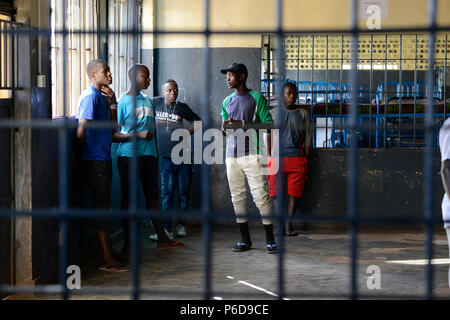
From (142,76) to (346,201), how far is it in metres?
2.90

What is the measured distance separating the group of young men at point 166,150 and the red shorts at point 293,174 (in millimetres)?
10

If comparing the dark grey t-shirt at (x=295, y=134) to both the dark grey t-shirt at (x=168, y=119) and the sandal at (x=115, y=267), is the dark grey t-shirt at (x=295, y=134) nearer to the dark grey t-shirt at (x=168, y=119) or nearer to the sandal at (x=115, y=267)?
the dark grey t-shirt at (x=168, y=119)

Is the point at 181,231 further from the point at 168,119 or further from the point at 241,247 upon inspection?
the point at 168,119

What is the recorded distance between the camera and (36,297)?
15.3 feet

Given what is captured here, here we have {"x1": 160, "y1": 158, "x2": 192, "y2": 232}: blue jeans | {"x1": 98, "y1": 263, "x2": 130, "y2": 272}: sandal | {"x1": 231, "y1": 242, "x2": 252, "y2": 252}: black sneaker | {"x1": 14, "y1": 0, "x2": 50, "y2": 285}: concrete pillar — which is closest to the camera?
{"x1": 14, "y1": 0, "x2": 50, "y2": 285}: concrete pillar

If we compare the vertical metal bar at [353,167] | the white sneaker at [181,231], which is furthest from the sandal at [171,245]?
the vertical metal bar at [353,167]

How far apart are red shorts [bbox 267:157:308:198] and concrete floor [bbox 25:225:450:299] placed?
0.49 metres

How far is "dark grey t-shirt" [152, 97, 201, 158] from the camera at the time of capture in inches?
264

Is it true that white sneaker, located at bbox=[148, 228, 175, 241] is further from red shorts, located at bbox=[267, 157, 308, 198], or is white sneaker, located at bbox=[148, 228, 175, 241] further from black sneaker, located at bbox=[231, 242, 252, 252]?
red shorts, located at bbox=[267, 157, 308, 198]

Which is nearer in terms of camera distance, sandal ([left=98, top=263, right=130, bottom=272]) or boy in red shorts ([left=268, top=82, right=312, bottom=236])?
sandal ([left=98, top=263, right=130, bottom=272])

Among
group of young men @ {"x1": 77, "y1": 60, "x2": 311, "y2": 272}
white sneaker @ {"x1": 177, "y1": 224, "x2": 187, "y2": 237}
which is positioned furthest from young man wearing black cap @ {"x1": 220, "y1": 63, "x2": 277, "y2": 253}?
white sneaker @ {"x1": 177, "y1": 224, "x2": 187, "y2": 237}

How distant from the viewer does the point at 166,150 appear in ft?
22.5
